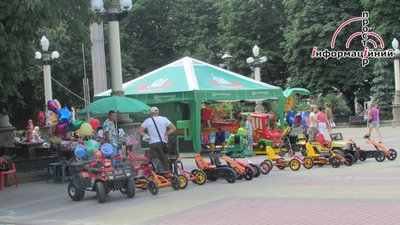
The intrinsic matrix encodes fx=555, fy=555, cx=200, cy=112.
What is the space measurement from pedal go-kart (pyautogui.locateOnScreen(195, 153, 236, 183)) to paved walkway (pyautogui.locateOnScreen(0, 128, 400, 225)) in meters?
0.20

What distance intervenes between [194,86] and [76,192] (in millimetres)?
10643

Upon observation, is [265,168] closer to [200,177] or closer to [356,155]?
[200,177]

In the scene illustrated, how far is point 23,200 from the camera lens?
480 inches

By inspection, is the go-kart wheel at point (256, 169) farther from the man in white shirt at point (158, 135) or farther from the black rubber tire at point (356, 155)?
the black rubber tire at point (356, 155)

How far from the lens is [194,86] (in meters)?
21.5

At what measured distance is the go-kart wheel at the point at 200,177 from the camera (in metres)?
12.7

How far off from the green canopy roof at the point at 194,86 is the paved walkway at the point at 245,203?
330 inches

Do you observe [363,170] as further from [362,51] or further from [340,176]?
[362,51]

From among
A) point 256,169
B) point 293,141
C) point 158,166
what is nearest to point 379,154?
point 256,169

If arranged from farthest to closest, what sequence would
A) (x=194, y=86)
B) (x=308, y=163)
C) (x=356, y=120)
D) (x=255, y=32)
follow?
(x=255, y=32)
(x=356, y=120)
(x=194, y=86)
(x=308, y=163)

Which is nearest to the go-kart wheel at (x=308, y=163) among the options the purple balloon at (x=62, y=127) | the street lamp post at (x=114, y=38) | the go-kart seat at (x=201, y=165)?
the go-kart seat at (x=201, y=165)

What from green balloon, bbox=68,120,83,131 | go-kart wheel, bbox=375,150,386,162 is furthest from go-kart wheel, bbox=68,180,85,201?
go-kart wheel, bbox=375,150,386,162

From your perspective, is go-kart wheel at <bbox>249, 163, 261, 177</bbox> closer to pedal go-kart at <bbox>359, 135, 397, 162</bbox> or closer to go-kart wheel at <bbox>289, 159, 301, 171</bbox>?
go-kart wheel at <bbox>289, 159, 301, 171</bbox>

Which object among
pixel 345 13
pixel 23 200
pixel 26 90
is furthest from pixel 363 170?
pixel 26 90
